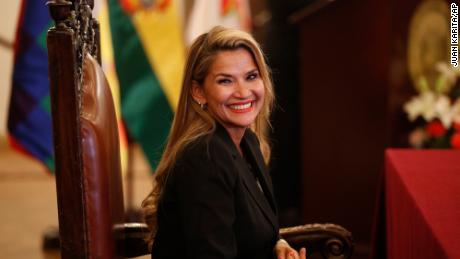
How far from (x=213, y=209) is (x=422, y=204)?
47cm

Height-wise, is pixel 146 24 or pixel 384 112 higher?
pixel 146 24

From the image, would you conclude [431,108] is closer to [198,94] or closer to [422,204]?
[422,204]

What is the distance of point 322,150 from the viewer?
11.2 feet

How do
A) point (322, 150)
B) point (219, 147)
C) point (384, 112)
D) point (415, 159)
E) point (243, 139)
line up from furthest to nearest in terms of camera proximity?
point (322, 150), point (384, 112), point (415, 159), point (243, 139), point (219, 147)

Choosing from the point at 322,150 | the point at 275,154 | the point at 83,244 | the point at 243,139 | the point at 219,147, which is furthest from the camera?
the point at 275,154

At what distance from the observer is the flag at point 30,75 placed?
3102mm

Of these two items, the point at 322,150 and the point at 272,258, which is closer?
the point at 272,258

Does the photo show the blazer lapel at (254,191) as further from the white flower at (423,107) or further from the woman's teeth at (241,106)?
the white flower at (423,107)

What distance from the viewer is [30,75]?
3111 millimetres

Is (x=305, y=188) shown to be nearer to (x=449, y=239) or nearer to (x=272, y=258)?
(x=272, y=258)

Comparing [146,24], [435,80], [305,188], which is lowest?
[305,188]

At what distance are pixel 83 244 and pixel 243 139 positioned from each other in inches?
23.6

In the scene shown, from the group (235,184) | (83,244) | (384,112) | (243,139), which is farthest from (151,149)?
(83,244)

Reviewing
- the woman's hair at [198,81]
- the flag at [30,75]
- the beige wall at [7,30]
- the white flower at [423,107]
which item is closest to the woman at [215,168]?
the woman's hair at [198,81]
